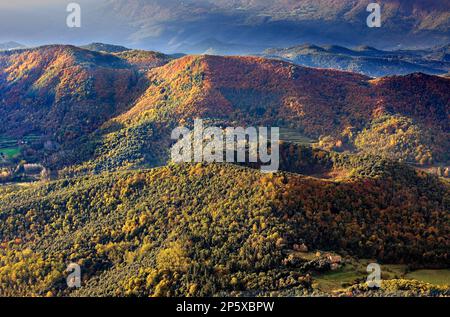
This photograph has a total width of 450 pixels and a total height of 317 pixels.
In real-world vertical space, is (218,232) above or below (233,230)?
below

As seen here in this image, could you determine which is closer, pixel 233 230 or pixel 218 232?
pixel 218 232

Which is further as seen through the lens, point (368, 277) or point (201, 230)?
point (201, 230)

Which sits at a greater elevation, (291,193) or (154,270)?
(291,193)

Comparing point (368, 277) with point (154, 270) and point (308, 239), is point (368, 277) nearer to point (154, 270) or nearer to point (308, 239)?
point (308, 239)

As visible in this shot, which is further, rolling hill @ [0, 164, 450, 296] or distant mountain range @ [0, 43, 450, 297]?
rolling hill @ [0, 164, 450, 296]

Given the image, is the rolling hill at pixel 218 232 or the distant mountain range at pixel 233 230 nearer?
the distant mountain range at pixel 233 230
